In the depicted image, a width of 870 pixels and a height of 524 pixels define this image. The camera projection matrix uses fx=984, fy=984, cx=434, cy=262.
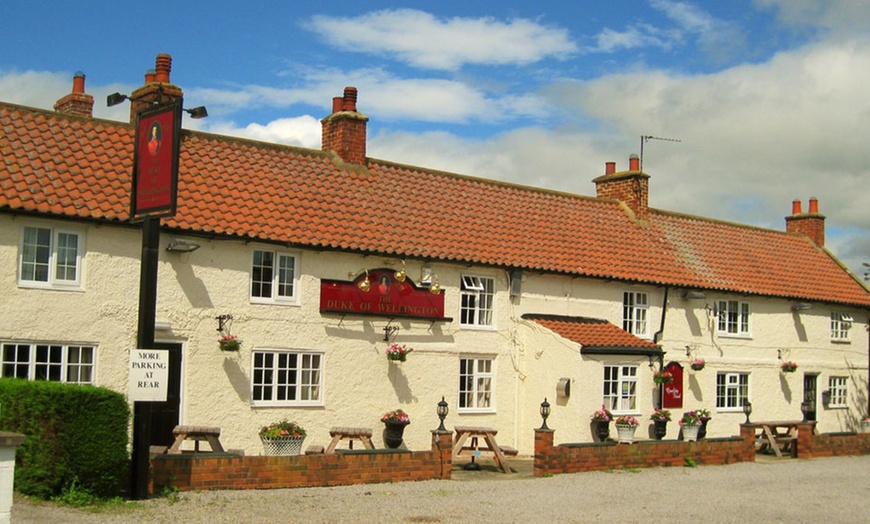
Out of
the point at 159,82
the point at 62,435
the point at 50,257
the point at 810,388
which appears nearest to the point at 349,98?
the point at 159,82

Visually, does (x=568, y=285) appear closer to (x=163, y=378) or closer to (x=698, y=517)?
(x=698, y=517)

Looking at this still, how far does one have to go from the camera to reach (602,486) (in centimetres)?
1712

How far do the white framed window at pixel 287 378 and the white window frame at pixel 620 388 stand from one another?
6669mm

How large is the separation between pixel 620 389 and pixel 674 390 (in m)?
3.28

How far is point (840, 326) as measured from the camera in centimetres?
3125

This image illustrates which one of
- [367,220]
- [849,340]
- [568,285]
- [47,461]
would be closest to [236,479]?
[47,461]

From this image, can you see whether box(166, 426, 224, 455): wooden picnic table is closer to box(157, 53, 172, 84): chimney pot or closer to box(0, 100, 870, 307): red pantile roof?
box(0, 100, 870, 307): red pantile roof

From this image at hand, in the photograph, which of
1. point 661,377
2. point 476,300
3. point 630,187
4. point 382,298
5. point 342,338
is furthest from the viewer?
point 630,187

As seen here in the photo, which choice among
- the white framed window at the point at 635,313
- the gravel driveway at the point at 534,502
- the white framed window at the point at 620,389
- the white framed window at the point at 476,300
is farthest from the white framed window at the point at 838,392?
the white framed window at the point at 476,300

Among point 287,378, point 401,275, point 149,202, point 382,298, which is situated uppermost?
point 149,202

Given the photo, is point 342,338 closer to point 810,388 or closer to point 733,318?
point 733,318

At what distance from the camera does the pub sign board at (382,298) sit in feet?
65.6

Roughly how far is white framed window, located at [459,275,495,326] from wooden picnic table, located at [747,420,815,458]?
21.9 feet

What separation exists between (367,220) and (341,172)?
183 centimetres
